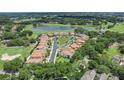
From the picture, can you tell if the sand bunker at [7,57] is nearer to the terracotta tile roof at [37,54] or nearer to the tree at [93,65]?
the terracotta tile roof at [37,54]

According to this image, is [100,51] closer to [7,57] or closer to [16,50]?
[16,50]

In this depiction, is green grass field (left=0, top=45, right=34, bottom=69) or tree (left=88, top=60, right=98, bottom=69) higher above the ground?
green grass field (left=0, top=45, right=34, bottom=69)

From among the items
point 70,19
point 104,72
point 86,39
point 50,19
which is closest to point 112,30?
point 86,39

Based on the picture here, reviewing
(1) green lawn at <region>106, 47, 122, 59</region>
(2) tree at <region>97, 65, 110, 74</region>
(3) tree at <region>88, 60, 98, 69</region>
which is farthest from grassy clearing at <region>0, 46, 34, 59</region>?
(1) green lawn at <region>106, 47, 122, 59</region>

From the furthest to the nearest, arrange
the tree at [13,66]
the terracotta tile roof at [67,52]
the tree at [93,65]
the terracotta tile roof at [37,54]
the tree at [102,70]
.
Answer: the terracotta tile roof at [67,52] < the terracotta tile roof at [37,54] < the tree at [93,65] < the tree at [13,66] < the tree at [102,70]

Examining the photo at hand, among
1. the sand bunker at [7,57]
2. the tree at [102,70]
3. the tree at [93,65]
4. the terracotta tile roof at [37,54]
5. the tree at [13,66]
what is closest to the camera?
the tree at [102,70]

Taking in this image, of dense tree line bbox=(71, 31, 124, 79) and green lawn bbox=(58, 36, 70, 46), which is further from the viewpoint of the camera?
green lawn bbox=(58, 36, 70, 46)

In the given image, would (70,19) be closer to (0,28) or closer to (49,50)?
(49,50)

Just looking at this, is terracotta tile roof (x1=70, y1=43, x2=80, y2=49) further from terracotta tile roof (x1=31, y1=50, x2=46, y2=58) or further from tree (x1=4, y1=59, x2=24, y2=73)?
tree (x1=4, y1=59, x2=24, y2=73)

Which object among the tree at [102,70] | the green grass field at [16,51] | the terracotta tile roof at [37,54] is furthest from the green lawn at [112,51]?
the green grass field at [16,51]

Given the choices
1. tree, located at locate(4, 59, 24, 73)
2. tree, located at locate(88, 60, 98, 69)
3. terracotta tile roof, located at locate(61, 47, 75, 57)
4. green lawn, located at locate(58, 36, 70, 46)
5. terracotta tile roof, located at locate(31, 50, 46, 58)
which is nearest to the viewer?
tree, located at locate(4, 59, 24, 73)
